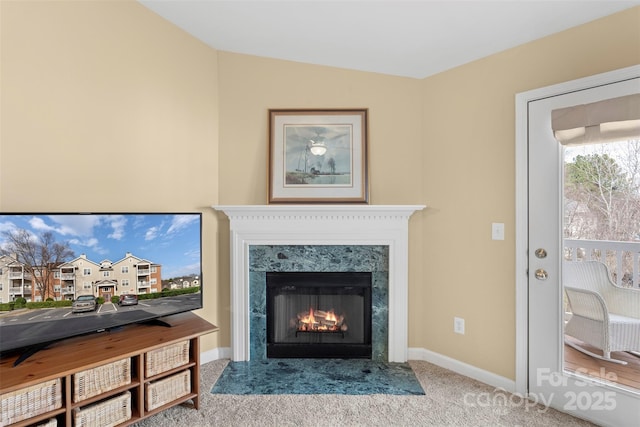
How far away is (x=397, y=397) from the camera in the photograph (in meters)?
2.14

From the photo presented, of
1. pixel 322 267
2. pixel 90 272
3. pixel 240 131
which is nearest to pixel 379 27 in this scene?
pixel 240 131

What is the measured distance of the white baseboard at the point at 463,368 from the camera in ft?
7.39

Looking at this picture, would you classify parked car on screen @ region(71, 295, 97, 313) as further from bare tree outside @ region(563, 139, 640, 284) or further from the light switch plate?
bare tree outside @ region(563, 139, 640, 284)

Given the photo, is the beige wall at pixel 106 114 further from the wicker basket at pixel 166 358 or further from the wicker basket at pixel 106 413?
the wicker basket at pixel 106 413

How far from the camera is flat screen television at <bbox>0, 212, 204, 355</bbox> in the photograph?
62.7 inches

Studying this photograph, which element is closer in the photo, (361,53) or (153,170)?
(153,170)

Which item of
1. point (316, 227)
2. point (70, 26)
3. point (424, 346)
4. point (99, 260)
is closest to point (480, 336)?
point (424, 346)

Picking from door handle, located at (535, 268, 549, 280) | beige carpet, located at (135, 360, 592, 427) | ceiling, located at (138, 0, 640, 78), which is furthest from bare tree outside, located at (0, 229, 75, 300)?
door handle, located at (535, 268, 549, 280)

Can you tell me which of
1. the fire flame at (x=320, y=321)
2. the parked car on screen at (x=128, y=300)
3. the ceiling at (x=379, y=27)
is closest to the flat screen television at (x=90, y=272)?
the parked car on screen at (x=128, y=300)

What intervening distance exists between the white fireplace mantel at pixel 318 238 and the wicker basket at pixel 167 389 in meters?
0.67

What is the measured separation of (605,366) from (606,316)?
30 cm

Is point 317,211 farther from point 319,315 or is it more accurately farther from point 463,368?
point 463,368

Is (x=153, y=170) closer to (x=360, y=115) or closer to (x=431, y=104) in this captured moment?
(x=360, y=115)

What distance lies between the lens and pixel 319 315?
2.79m
